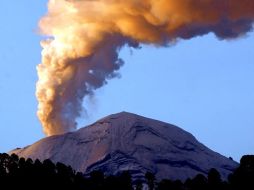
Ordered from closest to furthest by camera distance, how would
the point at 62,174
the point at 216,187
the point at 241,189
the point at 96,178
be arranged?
1. the point at 241,189
2. the point at 216,187
3. the point at 62,174
4. the point at 96,178

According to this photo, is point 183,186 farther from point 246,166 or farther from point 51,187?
point 51,187

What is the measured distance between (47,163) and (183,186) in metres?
26.8

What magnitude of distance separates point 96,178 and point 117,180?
A: 5237mm

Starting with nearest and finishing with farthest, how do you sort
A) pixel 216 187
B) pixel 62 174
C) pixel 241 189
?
pixel 241 189 → pixel 216 187 → pixel 62 174

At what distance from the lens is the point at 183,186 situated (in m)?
138

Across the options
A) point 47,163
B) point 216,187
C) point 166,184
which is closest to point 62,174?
point 47,163

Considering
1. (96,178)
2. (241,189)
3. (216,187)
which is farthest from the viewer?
(96,178)

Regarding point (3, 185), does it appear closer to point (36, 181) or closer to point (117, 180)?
point (36, 181)

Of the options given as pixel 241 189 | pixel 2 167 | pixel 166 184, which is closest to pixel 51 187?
pixel 2 167

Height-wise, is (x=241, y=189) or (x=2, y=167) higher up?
(x=2, y=167)

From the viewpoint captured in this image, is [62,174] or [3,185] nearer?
[3,185]

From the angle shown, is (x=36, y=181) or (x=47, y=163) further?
(x=47, y=163)

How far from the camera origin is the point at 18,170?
13162 cm

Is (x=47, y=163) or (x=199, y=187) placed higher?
(x=47, y=163)
